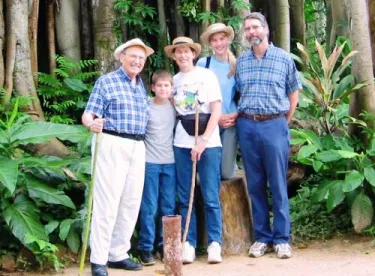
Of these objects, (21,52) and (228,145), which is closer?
(228,145)


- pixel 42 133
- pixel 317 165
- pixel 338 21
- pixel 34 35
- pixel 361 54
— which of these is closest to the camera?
pixel 42 133

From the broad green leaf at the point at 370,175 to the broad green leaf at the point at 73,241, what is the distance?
108 inches

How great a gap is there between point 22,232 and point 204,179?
5.28 ft

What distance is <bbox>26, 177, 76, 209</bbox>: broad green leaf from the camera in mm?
6113

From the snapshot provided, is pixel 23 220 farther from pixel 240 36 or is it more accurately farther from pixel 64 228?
pixel 240 36

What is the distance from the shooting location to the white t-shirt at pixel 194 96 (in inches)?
231

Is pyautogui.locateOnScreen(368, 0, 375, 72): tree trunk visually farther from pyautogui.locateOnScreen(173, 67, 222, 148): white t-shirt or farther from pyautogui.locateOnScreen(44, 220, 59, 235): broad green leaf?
pyautogui.locateOnScreen(44, 220, 59, 235): broad green leaf

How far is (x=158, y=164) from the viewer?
604 cm

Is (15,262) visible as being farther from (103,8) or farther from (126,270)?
(103,8)

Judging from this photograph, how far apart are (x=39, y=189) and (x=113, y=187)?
94 centimetres

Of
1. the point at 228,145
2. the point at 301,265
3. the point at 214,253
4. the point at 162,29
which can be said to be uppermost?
the point at 162,29

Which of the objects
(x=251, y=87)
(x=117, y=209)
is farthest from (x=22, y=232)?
(x=251, y=87)

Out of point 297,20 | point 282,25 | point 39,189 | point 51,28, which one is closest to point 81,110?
point 51,28

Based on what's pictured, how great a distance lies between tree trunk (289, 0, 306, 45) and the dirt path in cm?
554
